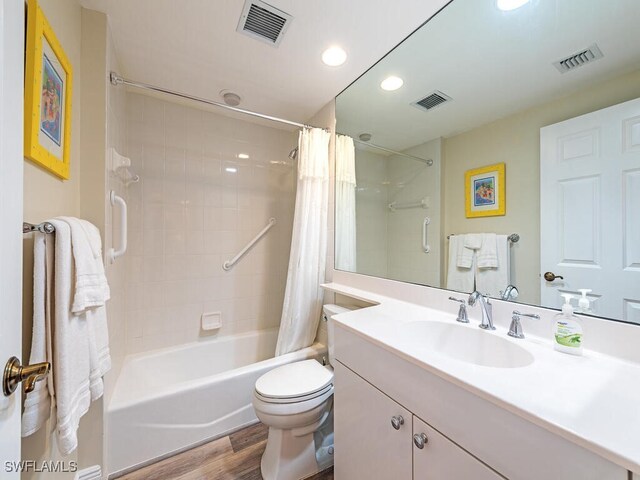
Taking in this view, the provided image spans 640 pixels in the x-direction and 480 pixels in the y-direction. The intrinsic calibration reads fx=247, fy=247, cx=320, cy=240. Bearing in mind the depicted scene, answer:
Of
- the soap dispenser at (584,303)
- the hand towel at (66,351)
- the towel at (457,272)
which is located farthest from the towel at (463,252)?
the hand towel at (66,351)

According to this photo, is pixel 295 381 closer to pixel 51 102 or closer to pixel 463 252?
pixel 463 252

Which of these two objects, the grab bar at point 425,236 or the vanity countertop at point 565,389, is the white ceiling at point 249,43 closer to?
the grab bar at point 425,236

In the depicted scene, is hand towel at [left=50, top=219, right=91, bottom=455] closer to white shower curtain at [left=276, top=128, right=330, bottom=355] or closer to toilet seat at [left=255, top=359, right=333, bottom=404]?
toilet seat at [left=255, top=359, right=333, bottom=404]

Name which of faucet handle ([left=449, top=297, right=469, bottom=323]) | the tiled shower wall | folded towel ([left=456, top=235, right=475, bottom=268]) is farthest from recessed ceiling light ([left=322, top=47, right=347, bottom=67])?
faucet handle ([left=449, top=297, right=469, bottom=323])

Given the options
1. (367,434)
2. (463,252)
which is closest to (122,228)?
(367,434)

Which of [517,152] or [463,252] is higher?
[517,152]

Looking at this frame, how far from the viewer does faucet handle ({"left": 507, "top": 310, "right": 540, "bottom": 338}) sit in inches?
34.3

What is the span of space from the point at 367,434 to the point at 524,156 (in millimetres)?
1245

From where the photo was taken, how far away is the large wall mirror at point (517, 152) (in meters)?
0.78

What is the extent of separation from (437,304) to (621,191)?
73 centimetres

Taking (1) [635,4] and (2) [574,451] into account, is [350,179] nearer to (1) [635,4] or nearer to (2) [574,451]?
(1) [635,4]

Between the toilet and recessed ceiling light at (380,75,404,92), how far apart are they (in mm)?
1453

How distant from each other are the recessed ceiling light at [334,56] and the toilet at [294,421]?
1.49 meters

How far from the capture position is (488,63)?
1.16 m
